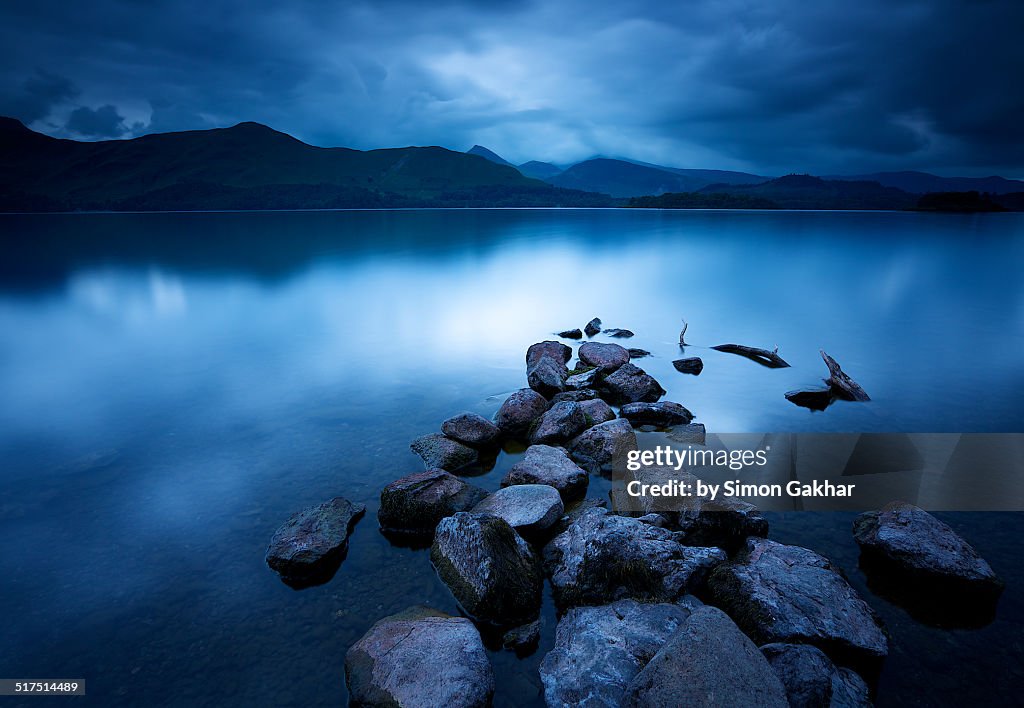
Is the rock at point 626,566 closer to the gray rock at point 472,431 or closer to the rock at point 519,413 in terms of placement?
the gray rock at point 472,431

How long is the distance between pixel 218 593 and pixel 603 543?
6.30 m

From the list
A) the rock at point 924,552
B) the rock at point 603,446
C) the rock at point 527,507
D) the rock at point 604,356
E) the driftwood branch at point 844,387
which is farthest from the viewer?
the rock at point 604,356

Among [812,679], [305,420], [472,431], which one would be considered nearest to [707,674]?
[812,679]

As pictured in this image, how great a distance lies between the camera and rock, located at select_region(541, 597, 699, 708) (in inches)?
223

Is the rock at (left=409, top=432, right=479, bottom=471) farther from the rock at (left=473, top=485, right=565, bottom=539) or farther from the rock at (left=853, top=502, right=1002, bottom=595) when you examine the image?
the rock at (left=853, top=502, right=1002, bottom=595)

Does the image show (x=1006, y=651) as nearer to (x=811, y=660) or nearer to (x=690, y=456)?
(x=811, y=660)

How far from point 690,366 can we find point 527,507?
503 inches

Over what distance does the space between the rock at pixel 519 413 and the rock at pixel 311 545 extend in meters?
5.04

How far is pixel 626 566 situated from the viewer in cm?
732

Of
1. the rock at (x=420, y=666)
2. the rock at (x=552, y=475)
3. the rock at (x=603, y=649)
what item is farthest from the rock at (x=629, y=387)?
the rock at (x=420, y=666)

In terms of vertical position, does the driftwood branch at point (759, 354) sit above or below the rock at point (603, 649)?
below

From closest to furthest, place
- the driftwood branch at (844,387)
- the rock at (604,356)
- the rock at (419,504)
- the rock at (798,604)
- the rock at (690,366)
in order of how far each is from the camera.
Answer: the rock at (798,604), the rock at (419,504), the driftwood branch at (844,387), the rock at (604,356), the rock at (690,366)

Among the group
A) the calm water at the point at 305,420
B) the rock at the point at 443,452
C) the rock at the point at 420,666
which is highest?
the rock at the point at 420,666

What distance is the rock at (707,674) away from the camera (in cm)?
465
